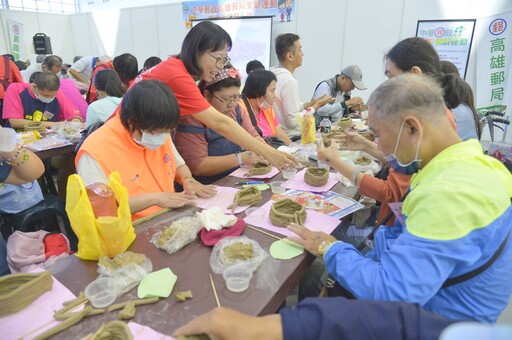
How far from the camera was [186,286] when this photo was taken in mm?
1164

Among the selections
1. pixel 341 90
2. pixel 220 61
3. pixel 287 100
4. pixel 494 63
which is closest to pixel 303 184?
pixel 220 61

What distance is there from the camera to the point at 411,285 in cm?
96

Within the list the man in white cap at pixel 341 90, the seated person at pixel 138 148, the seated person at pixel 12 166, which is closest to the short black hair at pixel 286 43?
the man in white cap at pixel 341 90

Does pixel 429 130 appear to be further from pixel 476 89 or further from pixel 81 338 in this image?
pixel 476 89

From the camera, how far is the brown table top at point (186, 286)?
1021 millimetres

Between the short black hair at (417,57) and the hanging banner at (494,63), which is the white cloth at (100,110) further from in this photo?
the hanging banner at (494,63)

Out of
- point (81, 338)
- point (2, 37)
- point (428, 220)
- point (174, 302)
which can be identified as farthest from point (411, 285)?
point (2, 37)

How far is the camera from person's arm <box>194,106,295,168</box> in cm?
215

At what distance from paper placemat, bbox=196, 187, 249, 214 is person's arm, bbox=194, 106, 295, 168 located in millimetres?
362

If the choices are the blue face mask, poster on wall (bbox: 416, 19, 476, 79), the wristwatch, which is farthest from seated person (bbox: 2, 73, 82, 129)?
poster on wall (bbox: 416, 19, 476, 79)

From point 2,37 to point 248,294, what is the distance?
12413 mm

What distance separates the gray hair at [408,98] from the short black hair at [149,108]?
102cm

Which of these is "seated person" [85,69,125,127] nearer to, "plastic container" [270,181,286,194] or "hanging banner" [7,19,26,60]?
"plastic container" [270,181,286,194]

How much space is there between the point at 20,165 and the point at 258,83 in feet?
7.15
